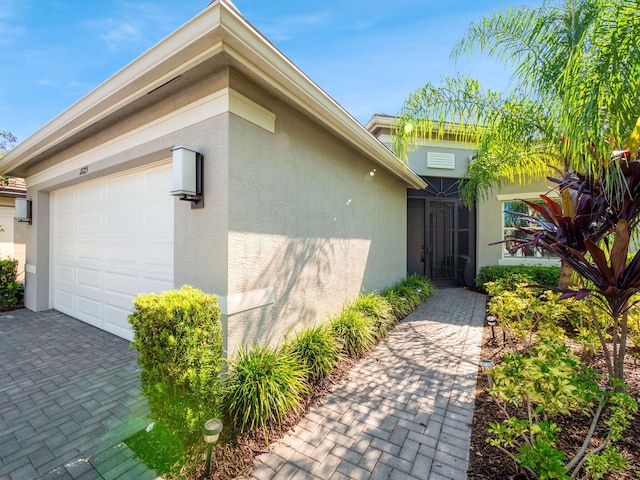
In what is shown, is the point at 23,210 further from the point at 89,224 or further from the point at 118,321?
the point at 118,321

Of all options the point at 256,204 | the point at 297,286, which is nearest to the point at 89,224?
the point at 256,204

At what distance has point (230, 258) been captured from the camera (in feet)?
10.6

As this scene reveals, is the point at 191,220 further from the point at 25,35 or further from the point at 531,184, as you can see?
the point at 531,184

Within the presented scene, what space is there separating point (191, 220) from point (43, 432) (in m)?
2.57

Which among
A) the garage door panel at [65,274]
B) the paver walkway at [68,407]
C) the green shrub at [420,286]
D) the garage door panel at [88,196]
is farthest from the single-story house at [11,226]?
the green shrub at [420,286]

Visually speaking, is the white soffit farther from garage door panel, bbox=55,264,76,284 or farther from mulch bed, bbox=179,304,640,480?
mulch bed, bbox=179,304,640,480

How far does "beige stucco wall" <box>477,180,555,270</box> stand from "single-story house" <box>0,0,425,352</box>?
5.88 meters

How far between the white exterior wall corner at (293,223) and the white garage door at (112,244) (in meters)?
1.54

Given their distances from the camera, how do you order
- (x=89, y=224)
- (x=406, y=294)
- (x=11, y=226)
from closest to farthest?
(x=89, y=224) → (x=406, y=294) → (x=11, y=226)

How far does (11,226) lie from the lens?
9734 mm

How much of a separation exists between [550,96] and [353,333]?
457cm

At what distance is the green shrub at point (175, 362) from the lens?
2350mm

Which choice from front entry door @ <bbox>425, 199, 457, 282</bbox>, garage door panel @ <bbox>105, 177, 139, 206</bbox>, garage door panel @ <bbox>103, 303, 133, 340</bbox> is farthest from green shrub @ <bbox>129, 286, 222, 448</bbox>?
front entry door @ <bbox>425, 199, 457, 282</bbox>

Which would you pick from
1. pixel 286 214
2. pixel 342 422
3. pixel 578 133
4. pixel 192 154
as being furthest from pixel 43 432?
pixel 578 133
